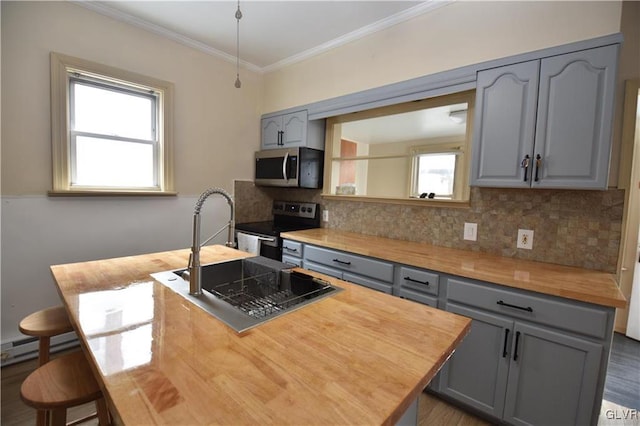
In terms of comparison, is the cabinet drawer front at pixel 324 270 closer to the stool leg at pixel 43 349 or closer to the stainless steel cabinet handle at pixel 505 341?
the stainless steel cabinet handle at pixel 505 341

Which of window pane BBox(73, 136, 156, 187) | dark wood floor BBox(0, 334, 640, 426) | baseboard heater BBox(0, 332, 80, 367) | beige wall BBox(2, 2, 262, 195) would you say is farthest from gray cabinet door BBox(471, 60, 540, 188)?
baseboard heater BBox(0, 332, 80, 367)

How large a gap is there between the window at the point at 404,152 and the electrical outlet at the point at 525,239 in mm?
425

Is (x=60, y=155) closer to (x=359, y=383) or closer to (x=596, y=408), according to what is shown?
(x=359, y=383)

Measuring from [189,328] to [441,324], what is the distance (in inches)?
32.6

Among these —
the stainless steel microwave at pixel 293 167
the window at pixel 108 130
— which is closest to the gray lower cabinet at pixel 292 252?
the stainless steel microwave at pixel 293 167

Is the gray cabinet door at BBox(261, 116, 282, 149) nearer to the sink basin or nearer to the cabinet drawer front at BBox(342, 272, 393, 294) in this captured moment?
the cabinet drawer front at BBox(342, 272, 393, 294)

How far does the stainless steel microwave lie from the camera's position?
3033mm

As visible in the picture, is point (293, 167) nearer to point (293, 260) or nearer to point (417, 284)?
point (293, 260)

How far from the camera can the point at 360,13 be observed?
7.86 ft

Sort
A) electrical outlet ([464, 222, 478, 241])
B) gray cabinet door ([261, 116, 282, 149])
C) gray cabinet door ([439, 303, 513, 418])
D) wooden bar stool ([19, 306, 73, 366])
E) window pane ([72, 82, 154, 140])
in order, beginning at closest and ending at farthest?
wooden bar stool ([19, 306, 73, 366]) < gray cabinet door ([439, 303, 513, 418]) < electrical outlet ([464, 222, 478, 241]) < window pane ([72, 82, 154, 140]) < gray cabinet door ([261, 116, 282, 149])

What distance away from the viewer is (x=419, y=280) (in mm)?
1879

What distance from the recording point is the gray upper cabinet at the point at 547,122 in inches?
60.4

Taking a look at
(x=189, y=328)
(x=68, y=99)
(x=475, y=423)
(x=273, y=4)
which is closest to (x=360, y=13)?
(x=273, y=4)

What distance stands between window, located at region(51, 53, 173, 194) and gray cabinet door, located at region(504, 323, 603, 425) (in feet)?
9.86
